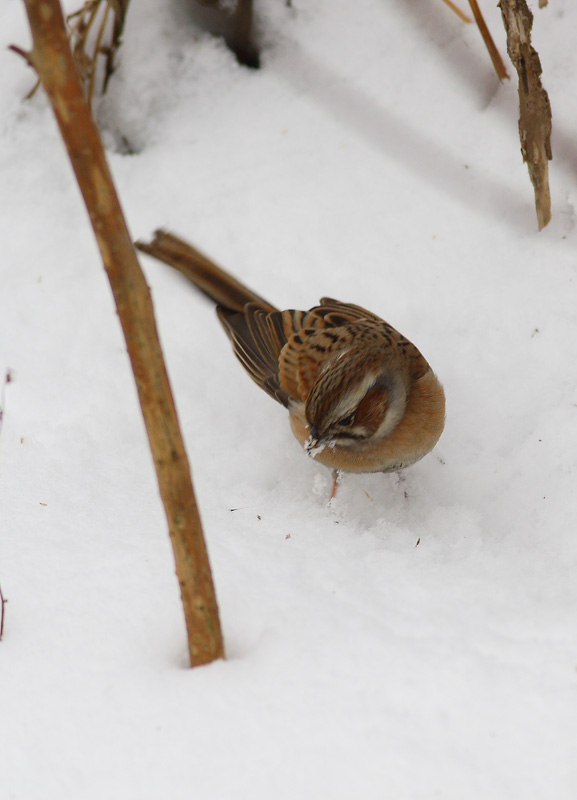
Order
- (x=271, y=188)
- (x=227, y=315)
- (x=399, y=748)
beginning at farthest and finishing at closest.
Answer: (x=271, y=188)
(x=227, y=315)
(x=399, y=748)

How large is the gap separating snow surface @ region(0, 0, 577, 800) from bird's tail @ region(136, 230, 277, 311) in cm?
20

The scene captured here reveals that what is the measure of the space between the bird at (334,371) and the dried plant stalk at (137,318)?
3.78 ft

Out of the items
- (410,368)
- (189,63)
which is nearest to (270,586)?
(410,368)

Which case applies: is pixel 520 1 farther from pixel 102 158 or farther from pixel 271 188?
pixel 102 158

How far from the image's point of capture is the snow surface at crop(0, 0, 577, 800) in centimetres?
179

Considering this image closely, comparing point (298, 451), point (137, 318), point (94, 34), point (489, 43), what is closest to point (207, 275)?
point (298, 451)

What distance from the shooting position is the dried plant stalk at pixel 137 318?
1546 millimetres

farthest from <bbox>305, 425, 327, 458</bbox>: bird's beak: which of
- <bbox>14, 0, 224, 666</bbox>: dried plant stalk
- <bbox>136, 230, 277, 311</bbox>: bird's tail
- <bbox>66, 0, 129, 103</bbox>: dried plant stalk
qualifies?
<bbox>66, 0, 129, 103</bbox>: dried plant stalk

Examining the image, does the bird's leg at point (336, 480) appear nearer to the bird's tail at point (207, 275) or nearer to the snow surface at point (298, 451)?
the snow surface at point (298, 451)

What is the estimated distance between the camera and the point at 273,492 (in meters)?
3.15

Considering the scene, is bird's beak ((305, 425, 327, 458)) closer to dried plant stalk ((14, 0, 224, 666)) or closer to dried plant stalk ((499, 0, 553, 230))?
dried plant stalk ((14, 0, 224, 666))

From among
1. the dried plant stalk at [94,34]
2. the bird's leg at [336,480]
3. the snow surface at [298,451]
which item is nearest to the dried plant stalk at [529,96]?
the snow surface at [298,451]

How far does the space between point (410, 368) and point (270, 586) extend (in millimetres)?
1261

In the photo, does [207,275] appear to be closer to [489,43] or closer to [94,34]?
[94,34]
